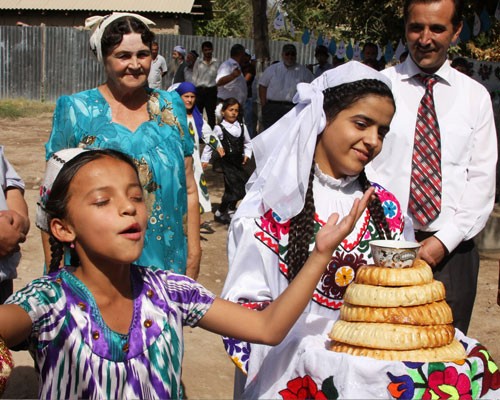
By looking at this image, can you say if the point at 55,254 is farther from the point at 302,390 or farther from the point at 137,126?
the point at 137,126

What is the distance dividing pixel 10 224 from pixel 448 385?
202 centimetres

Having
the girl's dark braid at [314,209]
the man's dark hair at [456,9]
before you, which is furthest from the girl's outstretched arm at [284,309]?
the man's dark hair at [456,9]

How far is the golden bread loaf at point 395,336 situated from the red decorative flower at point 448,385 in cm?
10

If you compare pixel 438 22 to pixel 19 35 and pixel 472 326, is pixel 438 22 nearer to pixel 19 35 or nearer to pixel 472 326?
pixel 472 326

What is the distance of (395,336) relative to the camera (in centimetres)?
254

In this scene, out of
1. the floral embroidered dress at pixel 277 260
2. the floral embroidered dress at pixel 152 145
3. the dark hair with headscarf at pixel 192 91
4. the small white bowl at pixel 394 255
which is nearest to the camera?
the small white bowl at pixel 394 255

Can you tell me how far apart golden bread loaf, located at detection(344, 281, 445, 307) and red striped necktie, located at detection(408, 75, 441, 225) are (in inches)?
52.6

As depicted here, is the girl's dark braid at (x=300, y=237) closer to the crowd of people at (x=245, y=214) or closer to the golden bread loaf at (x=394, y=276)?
the crowd of people at (x=245, y=214)

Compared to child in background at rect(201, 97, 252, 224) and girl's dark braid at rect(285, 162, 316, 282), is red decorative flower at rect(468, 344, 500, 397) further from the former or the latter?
child in background at rect(201, 97, 252, 224)

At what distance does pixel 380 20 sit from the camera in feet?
66.6

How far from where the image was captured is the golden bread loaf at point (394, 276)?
263 cm

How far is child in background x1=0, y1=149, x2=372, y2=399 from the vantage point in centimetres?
236

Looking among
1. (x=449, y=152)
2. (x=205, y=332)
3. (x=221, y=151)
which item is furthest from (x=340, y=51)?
(x=449, y=152)

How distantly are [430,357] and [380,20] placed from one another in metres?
18.6
